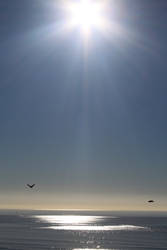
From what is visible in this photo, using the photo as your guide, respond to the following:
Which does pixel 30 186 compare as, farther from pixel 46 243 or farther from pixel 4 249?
pixel 46 243

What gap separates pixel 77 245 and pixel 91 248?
337 inches

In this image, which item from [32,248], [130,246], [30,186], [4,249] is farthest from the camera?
[130,246]

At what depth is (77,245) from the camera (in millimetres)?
143125

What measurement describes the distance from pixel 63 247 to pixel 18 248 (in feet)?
48.0

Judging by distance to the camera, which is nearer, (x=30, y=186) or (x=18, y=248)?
(x=30, y=186)

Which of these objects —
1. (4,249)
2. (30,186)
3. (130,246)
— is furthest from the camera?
(130,246)

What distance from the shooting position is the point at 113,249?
133 meters

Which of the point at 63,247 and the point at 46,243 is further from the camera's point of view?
the point at 46,243

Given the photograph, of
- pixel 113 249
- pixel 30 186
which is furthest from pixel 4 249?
pixel 113 249

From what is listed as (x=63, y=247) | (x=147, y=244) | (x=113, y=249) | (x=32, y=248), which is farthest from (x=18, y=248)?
(x=147, y=244)

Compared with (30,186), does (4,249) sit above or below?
below

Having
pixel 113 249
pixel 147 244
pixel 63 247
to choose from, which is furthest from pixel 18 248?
pixel 147 244

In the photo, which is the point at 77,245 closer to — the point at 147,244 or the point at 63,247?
the point at 63,247

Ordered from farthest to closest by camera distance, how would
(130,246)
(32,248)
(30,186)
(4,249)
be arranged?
(130,246), (32,248), (4,249), (30,186)
